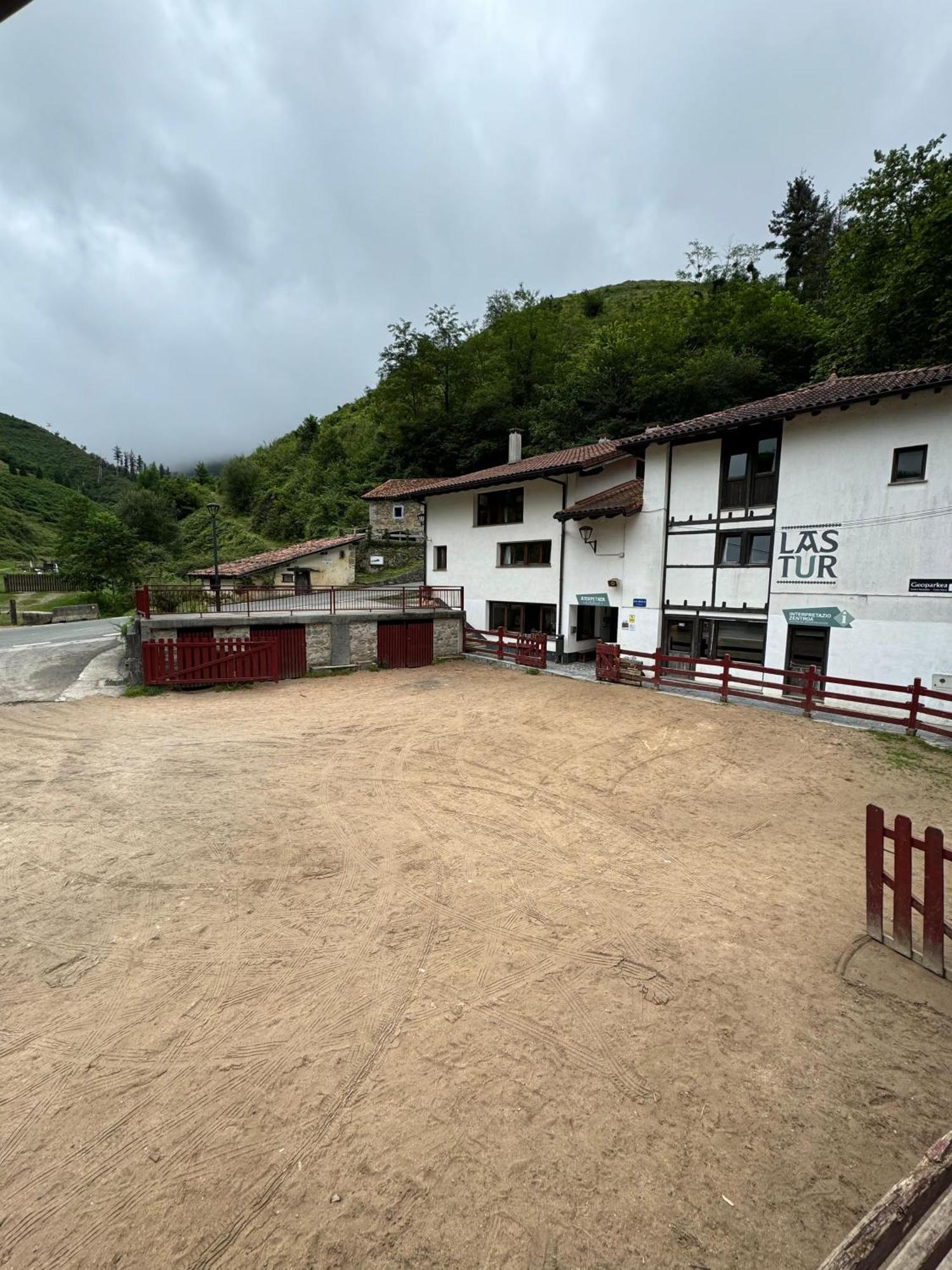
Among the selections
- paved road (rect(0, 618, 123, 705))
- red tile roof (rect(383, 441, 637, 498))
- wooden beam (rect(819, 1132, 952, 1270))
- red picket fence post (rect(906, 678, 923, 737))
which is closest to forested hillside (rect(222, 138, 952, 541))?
red tile roof (rect(383, 441, 637, 498))

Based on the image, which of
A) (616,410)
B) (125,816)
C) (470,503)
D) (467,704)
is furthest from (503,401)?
(125,816)

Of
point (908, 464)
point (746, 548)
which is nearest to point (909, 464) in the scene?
point (908, 464)

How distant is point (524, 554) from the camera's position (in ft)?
73.6

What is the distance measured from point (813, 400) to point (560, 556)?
9.37 metres

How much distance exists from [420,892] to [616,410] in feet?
101

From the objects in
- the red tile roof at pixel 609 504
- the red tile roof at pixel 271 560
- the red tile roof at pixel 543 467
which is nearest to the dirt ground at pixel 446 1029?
the red tile roof at pixel 609 504

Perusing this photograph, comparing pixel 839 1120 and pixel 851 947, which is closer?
pixel 839 1120

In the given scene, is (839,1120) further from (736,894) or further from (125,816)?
(125,816)

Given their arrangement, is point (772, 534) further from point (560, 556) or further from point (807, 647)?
point (560, 556)

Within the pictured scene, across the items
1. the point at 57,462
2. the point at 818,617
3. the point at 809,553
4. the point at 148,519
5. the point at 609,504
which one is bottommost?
the point at 818,617

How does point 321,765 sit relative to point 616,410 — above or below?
below

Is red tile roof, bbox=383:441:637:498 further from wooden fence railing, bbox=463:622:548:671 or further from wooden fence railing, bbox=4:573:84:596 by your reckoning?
wooden fence railing, bbox=4:573:84:596

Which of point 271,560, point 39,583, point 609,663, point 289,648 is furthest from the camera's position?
point 39,583

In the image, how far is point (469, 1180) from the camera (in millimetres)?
3010
